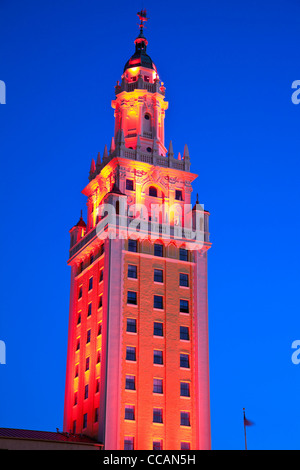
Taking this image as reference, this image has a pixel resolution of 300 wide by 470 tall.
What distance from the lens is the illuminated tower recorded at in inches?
3376

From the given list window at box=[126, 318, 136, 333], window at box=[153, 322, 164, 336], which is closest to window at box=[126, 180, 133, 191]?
window at box=[126, 318, 136, 333]

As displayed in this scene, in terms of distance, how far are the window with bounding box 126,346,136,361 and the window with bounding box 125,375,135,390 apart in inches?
75.7

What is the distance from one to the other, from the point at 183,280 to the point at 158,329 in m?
7.17

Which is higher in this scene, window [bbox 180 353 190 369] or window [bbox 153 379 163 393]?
window [bbox 180 353 190 369]

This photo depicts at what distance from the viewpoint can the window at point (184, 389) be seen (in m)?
88.4

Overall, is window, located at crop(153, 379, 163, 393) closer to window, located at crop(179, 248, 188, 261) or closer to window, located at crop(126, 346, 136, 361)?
window, located at crop(126, 346, 136, 361)

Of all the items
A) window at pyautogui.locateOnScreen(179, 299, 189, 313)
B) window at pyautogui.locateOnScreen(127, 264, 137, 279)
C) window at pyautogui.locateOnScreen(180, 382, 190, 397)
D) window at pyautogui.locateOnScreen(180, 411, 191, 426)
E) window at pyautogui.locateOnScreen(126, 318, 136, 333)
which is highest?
window at pyautogui.locateOnScreen(127, 264, 137, 279)

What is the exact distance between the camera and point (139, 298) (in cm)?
9038

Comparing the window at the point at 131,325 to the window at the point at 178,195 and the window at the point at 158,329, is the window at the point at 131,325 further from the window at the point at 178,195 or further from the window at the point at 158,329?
the window at the point at 178,195

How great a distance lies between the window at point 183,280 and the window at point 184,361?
831 cm

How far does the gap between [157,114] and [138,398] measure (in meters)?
38.0

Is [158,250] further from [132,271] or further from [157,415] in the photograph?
[157,415]

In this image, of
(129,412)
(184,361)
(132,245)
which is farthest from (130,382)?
(132,245)

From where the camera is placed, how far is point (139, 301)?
296 ft
